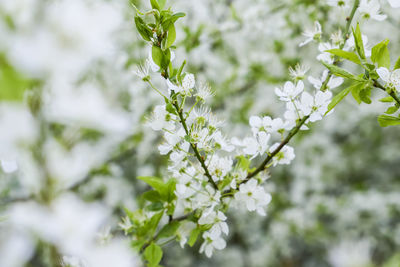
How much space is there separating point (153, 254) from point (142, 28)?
0.37 metres

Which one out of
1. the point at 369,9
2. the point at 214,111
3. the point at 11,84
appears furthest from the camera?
the point at 214,111

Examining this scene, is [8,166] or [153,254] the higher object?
[8,166]

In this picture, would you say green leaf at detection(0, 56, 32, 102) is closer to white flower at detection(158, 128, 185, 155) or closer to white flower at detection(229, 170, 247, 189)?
white flower at detection(158, 128, 185, 155)

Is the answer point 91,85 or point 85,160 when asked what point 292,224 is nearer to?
point 85,160

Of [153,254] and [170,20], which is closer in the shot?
[170,20]

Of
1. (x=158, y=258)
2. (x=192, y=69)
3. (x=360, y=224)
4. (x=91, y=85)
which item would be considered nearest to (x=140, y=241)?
(x=158, y=258)

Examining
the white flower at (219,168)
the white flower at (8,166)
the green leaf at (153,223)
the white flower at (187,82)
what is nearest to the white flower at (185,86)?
the white flower at (187,82)

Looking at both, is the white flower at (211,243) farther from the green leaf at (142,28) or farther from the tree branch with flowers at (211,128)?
the green leaf at (142,28)

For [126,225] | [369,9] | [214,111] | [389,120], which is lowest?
[214,111]

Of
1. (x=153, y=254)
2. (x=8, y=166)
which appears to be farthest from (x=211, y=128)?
(x=8, y=166)

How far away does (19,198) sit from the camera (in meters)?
1.39

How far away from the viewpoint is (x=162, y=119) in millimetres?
527

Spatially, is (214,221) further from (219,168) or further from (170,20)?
(170,20)

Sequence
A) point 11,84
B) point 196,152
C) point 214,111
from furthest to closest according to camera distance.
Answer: point 214,111 → point 196,152 → point 11,84
